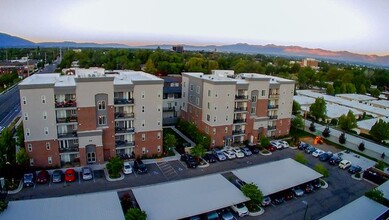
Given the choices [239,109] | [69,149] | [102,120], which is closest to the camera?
[69,149]

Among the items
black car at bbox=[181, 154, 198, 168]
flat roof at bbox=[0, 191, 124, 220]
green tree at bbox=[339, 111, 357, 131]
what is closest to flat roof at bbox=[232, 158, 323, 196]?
black car at bbox=[181, 154, 198, 168]

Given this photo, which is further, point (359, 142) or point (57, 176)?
point (359, 142)

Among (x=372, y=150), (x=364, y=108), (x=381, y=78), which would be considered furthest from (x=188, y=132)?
(x=381, y=78)

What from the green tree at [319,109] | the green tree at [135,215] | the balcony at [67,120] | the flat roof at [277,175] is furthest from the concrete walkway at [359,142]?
the balcony at [67,120]

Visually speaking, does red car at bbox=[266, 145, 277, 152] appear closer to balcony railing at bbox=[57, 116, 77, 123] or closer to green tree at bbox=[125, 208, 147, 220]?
green tree at bbox=[125, 208, 147, 220]

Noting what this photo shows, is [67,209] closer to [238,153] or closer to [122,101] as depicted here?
[122,101]

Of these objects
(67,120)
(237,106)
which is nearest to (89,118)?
(67,120)
